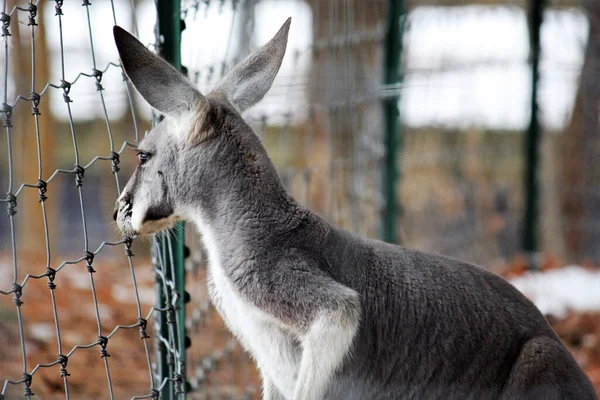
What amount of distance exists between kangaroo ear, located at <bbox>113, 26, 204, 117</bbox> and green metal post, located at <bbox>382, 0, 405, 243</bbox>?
2.51 m

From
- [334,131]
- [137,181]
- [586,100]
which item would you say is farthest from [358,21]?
[137,181]

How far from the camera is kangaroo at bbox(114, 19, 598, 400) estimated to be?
216cm

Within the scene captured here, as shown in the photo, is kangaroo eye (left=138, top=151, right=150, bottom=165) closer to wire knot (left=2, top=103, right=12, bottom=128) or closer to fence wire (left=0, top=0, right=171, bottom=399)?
fence wire (left=0, top=0, right=171, bottom=399)

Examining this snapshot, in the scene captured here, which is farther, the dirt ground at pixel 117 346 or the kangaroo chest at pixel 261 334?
the dirt ground at pixel 117 346

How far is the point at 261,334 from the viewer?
87.2 inches

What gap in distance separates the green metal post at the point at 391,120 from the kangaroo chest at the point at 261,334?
2.37 metres

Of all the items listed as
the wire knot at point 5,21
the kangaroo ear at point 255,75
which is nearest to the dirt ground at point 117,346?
the kangaroo ear at point 255,75

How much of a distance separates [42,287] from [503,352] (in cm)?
367

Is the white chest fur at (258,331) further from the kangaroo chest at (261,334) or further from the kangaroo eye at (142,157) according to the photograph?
the kangaroo eye at (142,157)

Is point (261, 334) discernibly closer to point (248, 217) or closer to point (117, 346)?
point (248, 217)

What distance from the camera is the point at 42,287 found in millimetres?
5102

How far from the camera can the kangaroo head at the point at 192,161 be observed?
2248mm

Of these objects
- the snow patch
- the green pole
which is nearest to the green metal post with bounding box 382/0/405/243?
the snow patch

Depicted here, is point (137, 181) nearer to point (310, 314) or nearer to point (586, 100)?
point (310, 314)
